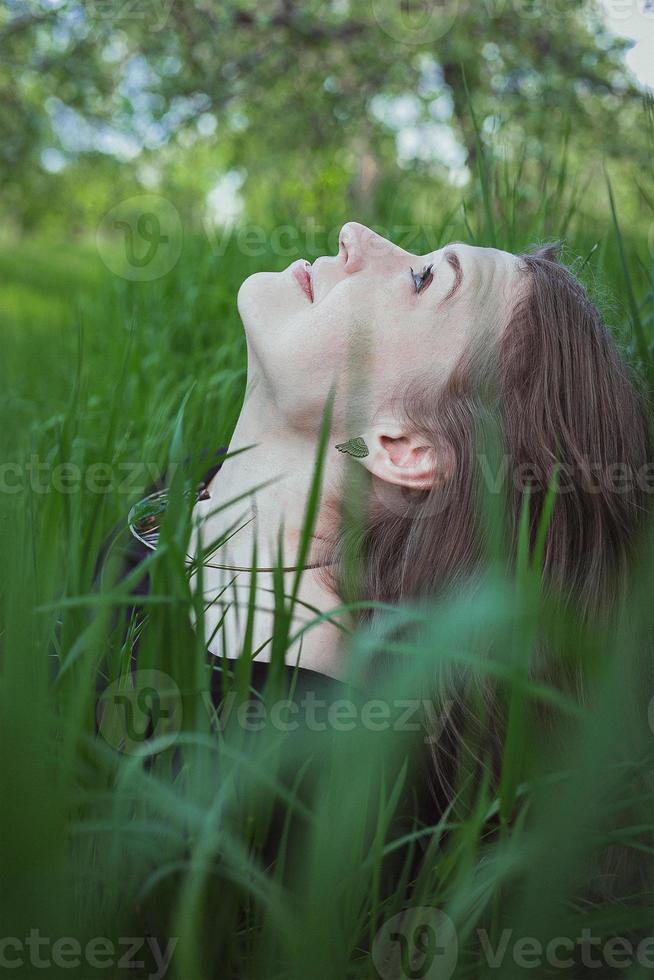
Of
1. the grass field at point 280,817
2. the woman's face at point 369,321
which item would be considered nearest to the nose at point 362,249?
the woman's face at point 369,321

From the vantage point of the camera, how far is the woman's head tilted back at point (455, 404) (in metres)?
1.35

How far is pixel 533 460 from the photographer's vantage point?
54.2 inches

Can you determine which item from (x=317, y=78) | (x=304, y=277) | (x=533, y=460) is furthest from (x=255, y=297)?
(x=317, y=78)

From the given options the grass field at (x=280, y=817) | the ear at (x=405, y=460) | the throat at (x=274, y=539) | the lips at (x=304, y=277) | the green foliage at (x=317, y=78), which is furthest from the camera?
the green foliage at (x=317, y=78)

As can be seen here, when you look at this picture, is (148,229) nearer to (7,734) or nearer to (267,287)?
(267,287)

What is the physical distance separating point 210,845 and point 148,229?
3.97 metres

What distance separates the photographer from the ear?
1412 millimetres

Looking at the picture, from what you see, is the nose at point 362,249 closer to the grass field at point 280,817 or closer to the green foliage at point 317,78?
the grass field at point 280,817

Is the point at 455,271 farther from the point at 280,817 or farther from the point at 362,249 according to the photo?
the point at 280,817

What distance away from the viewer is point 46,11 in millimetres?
4945

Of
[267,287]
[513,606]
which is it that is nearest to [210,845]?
[513,606]

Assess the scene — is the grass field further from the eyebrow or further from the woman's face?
the eyebrow

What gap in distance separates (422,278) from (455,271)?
6 centimetres

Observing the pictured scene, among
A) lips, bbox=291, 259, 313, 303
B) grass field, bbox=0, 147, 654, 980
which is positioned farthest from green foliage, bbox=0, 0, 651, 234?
grass field, bbox=0, 147, 654, 980
